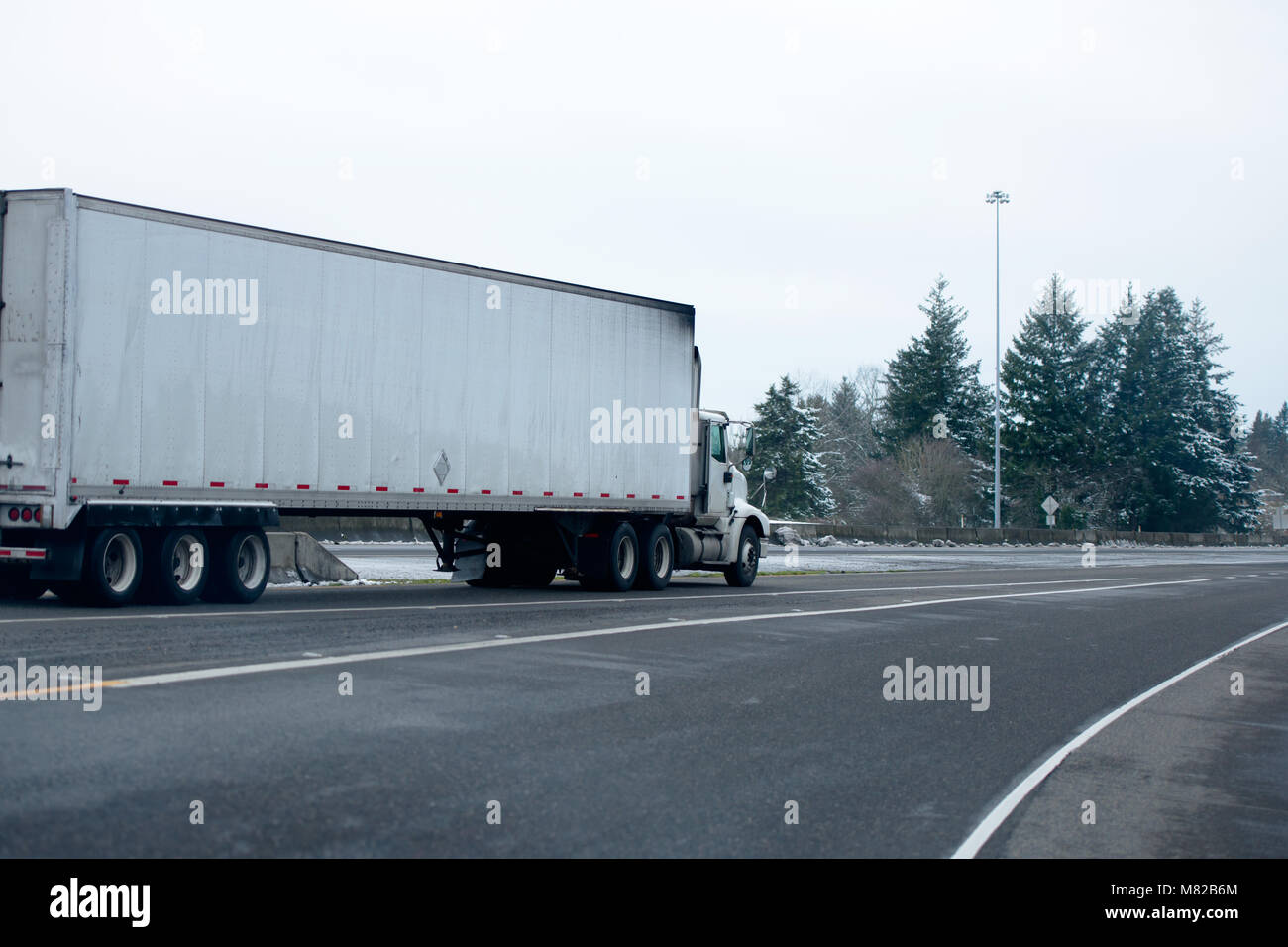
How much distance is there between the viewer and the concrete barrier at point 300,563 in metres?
21.5

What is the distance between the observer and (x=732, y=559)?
82.9 feet

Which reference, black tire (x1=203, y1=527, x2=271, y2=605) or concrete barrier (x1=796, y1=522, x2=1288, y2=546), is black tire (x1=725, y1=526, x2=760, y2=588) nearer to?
black tire (x1=203, y1=527, x2=271, y2=605)

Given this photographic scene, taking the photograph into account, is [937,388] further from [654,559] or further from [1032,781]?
[1032,781]

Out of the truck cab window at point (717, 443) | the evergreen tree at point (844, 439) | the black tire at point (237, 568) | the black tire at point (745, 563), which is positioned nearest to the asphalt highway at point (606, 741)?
the black tire at point (237, 568)

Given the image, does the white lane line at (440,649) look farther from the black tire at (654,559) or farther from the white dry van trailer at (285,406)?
the white dry van trailer at (285,406)

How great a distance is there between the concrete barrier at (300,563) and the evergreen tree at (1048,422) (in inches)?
2896

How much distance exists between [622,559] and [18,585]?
9.62 m

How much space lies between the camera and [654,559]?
75.6ft
